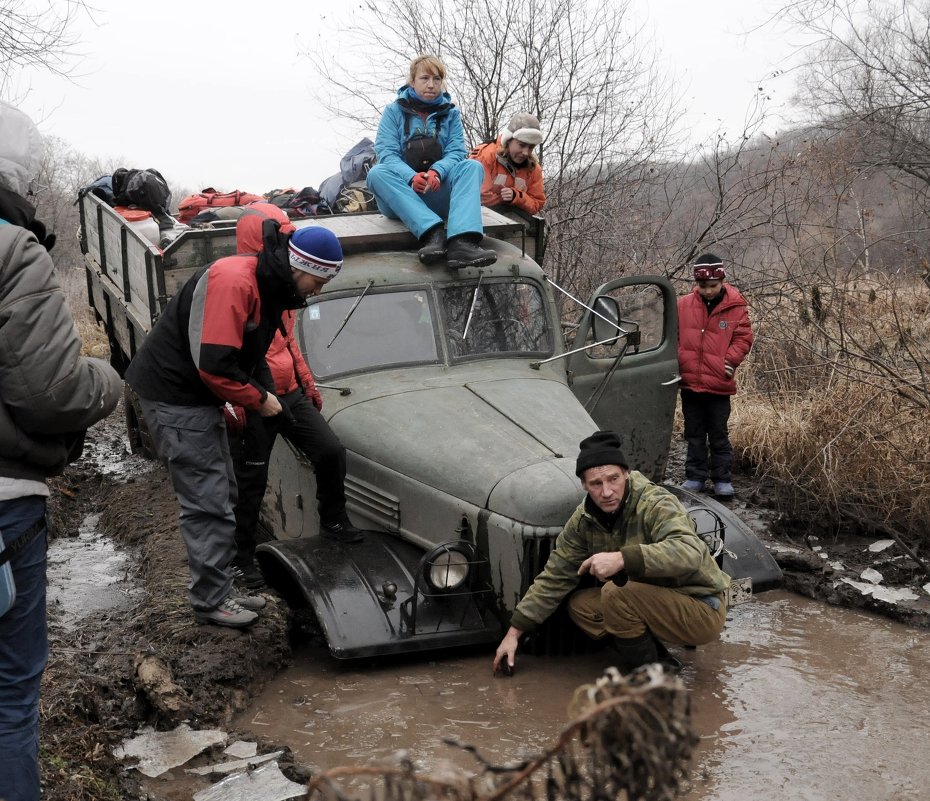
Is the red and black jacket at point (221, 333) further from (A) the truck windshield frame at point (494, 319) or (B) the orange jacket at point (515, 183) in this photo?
(B) the orange jacket at point (515, 183)

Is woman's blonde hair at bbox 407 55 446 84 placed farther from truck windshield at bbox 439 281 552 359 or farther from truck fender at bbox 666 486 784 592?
truck fender at bbox 666 486 784 592

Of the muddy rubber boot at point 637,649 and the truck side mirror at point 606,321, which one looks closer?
the muddy rubber boot at point 637,649

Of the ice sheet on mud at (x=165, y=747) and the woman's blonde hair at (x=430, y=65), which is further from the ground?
the woman's blonde hair at (x=430, y=65)

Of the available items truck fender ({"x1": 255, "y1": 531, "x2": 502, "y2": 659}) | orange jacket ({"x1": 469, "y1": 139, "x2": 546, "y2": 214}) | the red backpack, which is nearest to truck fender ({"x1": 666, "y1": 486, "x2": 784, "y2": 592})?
truck fender ({"x1": 255, "y1": 531, "x2": 502, "y2": 659})

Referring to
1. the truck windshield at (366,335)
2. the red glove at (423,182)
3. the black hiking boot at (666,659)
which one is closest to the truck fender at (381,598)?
the black hiking boot at (666,659)

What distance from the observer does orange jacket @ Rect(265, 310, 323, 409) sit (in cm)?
563

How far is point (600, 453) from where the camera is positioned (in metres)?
4.77

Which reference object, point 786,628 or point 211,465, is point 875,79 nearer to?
point 786,628

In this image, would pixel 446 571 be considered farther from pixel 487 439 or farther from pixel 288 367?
pixel 288 367

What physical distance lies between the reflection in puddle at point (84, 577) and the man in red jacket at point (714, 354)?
4.14 metres

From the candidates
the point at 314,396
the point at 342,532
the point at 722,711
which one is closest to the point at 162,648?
the point at 342,532

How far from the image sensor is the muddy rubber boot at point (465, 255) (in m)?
6.50

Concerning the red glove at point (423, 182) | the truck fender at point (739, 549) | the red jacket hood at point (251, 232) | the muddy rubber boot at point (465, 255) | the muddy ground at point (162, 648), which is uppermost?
the red glove at point (423, 182)

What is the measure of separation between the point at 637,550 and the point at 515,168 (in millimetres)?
3894
